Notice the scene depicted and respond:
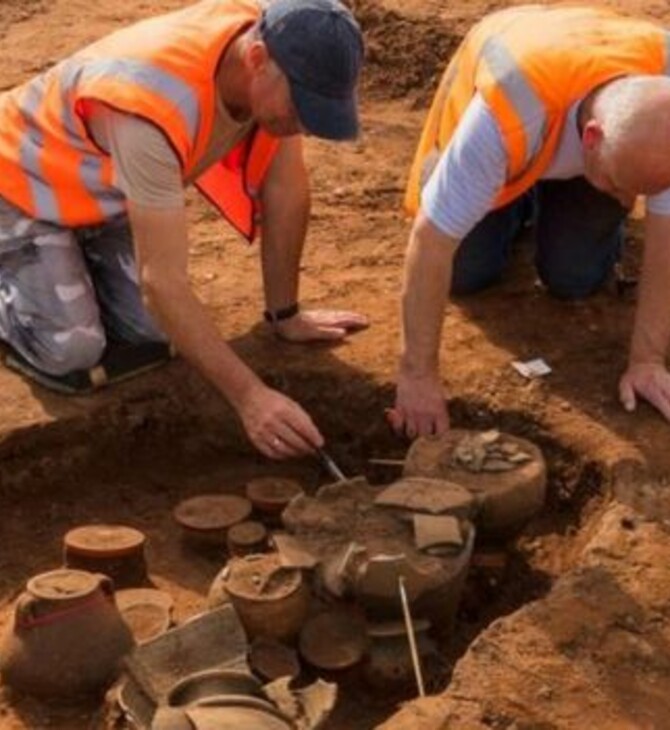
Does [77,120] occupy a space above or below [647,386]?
above

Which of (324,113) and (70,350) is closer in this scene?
(324,113)

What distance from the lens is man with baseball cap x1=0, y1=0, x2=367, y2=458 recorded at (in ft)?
14.2

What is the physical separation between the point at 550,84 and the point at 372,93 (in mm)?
3268

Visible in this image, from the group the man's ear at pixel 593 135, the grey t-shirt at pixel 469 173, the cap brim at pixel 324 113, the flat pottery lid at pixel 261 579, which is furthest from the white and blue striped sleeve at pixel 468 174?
the flat pottery lid at pixel 261 579

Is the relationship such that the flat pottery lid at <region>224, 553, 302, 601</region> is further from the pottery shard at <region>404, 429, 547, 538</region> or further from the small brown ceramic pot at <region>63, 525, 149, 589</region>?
the pottery shard at <region>404, 429, 547, 538</region>

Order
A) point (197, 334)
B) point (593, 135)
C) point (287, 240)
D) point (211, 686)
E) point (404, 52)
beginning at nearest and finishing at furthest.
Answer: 1. point (211, 686)
2. point (593, 135)
3. point (197, 334)
4. point (287, 240)
5. point (404, 52)

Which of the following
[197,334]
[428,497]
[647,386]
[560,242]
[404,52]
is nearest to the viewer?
[428,497]

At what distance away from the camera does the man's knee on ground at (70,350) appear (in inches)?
198

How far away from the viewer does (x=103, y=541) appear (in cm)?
450

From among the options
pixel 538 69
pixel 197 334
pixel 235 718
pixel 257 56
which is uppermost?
pixel 257 56

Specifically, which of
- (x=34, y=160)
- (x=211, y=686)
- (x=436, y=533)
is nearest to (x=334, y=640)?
(x=436, y=533)

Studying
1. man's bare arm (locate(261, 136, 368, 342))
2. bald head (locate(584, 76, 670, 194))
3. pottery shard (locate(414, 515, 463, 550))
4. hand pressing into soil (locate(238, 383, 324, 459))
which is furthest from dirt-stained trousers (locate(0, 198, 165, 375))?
bald head (locate(584, 76, 670, 194))

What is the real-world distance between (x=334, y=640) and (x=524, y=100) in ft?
5.42

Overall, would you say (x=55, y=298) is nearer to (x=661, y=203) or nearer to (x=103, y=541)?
(x=103, y=541)
